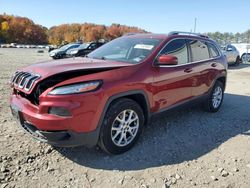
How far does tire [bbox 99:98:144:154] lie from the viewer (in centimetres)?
355

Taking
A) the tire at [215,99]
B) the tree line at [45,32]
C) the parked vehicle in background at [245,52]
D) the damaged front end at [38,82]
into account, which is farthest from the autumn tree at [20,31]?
the damaged front end at [38,82]

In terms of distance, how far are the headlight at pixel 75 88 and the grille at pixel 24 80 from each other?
15.0 inches

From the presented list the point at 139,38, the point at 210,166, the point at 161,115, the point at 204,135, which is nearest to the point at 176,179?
the point at 210,166

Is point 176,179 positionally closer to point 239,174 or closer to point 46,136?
point 239,174

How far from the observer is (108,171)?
3.43 meters

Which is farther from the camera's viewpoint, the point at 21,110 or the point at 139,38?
the point at 139,38

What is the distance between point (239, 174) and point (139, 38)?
2785 millimetres

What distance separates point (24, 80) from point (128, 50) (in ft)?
6.00

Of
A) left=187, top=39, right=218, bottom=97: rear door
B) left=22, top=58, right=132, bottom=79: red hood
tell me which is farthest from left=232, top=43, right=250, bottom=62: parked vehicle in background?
left=22, top=58, right=132, bottom=79: red hood

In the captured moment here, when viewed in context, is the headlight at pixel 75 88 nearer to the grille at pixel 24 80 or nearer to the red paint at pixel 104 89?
the red paint at pixel 104 89

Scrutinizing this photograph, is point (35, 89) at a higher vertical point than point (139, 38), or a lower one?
lower

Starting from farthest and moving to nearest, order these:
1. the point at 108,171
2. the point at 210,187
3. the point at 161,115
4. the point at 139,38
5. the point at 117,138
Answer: the point at 139,38 → the point at 161,115 → the point at 117,138 → the point at 108,171 → the point at 210,187

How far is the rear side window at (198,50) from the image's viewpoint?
516 centimetres

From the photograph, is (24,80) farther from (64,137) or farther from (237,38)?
(237,38)
